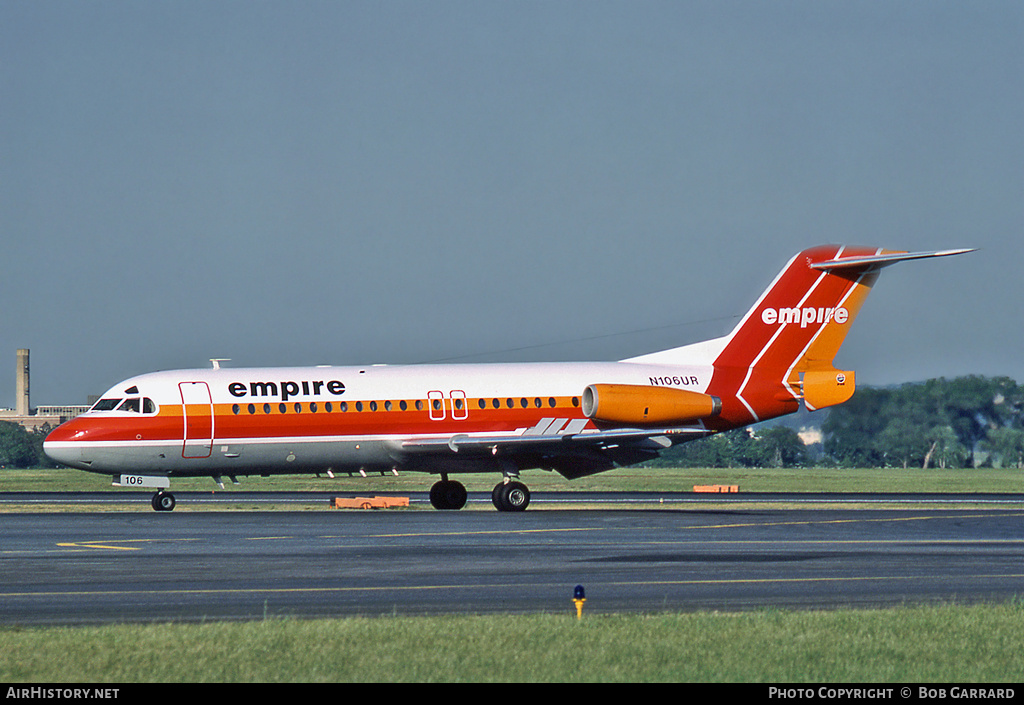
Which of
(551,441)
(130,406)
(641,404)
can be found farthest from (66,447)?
(641,404)

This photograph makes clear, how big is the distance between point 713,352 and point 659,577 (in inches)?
892

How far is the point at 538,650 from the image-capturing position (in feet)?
44.1

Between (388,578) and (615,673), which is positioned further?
(388,578)

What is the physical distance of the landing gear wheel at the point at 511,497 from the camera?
39406mm

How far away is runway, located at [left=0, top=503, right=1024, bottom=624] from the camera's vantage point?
17953 mm

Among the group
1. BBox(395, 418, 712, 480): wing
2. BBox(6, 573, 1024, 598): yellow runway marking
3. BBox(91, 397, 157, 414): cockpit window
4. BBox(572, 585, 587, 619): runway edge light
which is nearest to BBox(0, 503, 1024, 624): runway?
BBox(6, 573, 1024, 598): yellow runway marking

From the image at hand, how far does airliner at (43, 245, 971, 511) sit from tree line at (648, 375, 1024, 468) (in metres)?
26.0

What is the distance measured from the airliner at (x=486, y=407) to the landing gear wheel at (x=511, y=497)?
4cm

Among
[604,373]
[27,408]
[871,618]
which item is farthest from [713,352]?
[27,408]

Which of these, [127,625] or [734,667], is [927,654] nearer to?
[734,667]

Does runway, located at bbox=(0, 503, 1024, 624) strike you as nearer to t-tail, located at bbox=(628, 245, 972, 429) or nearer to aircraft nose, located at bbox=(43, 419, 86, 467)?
aircraft nose, located at bbox=(43, 419, 86, 467)

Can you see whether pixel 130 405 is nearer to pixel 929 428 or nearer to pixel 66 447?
Result: pixel 66 447

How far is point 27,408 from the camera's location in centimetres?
19012

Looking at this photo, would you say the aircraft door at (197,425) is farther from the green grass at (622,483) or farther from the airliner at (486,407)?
the green grass at (622,483)
